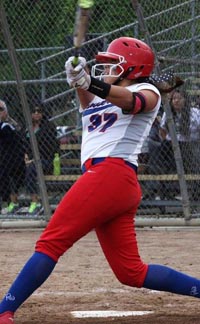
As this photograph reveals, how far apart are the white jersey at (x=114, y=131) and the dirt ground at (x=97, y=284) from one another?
1086 millimetres

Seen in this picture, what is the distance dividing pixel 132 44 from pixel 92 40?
5299 millimetres

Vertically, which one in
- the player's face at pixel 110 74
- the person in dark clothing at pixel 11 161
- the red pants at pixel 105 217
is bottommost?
the person in dark clothing at pixel 11 161

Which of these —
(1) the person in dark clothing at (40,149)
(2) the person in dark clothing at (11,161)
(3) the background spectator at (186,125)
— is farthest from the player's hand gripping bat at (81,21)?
(2) the person in dark clothing at (11,161)

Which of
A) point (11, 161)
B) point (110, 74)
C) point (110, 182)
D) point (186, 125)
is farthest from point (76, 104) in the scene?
point (110, 182)

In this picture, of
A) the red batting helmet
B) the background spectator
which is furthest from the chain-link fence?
the red batting helmet

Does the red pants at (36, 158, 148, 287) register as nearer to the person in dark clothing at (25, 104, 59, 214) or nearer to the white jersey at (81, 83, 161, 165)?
the white jersey at (81, 83, 161, 165)

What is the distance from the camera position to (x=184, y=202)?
1020cm

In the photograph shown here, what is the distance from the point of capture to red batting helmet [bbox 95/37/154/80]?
5078 millimetres

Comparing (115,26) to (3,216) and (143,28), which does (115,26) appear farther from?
(3,216)

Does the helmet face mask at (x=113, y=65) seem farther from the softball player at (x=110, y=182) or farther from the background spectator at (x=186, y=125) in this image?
the background spectator at (x=186, y=125)

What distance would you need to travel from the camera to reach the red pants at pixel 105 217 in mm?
4895

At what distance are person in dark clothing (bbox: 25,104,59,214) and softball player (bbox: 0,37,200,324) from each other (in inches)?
225

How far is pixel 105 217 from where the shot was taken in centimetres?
495

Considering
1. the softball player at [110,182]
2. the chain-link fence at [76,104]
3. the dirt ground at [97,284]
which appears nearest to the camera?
the softball player at [110,182]
